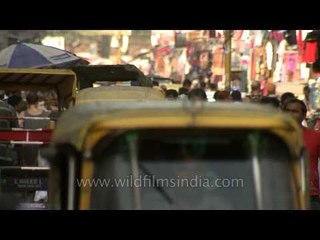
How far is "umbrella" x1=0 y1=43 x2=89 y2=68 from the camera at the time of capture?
15156 millimetres

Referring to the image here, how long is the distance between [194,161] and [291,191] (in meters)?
0.57

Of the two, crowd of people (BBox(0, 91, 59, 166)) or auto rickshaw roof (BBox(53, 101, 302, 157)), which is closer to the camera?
auto rickshaw roof (BBox(53, 101, 302, 157))

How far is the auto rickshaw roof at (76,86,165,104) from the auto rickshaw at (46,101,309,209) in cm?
619

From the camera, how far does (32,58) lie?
15.4 metres

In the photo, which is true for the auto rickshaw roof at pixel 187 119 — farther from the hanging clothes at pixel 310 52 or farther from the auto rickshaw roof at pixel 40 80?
the hanging clothes at pixel 310 52

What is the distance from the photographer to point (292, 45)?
91.0 feet

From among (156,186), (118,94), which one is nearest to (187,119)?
(156,186)

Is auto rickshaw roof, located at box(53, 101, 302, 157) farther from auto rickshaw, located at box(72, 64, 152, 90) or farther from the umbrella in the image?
the umbrella

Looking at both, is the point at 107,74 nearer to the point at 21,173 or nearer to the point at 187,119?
the point at 21,173

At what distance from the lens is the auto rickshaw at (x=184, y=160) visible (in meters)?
4.91

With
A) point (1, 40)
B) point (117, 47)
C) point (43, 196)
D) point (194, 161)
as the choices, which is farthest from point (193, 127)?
point (117, 47)

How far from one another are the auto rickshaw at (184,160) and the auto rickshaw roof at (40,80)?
670 cm

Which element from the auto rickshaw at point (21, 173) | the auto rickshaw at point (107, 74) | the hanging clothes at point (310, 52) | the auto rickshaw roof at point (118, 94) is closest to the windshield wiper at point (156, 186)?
the auto rickshaw at point (21, 173)

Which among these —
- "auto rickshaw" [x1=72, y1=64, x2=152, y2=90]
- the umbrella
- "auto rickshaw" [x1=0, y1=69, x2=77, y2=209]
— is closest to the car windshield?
"auto rickshaw" [x1=0, y1=69, x2=77, y2=209]
